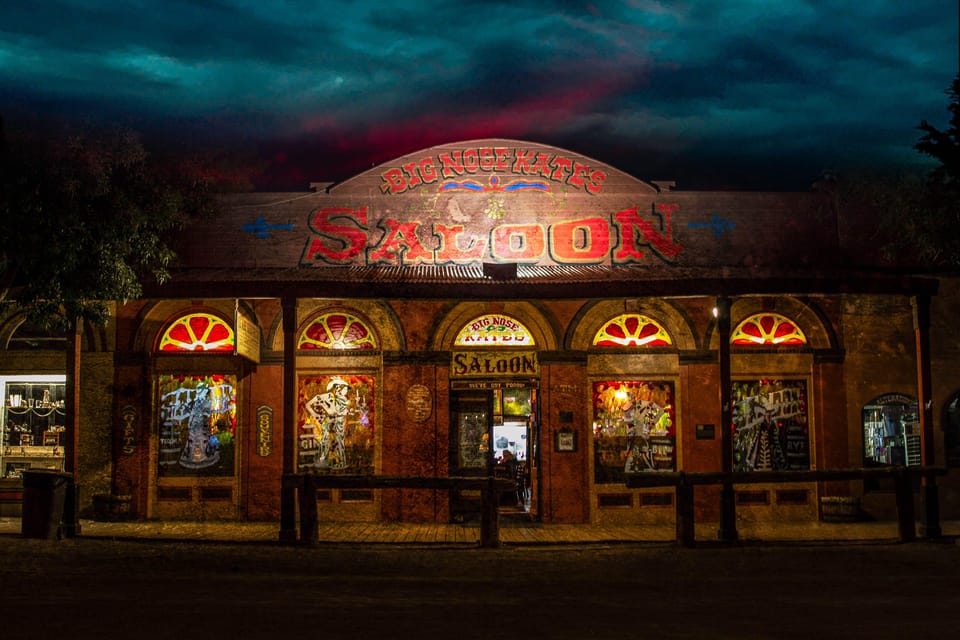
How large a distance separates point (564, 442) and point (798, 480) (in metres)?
3.95

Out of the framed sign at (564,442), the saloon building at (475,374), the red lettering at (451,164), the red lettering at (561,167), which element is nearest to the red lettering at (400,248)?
the saloon building at (475,374)

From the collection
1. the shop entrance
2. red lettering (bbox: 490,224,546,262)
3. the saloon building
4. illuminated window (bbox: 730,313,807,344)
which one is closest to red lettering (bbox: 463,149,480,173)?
the saloon building

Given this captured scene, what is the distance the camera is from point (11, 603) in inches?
329

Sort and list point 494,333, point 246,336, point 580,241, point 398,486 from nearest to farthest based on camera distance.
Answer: point 398,486 < point 246,336 < point 494,333 < point 580,241

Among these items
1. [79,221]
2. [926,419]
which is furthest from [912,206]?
[79,221]

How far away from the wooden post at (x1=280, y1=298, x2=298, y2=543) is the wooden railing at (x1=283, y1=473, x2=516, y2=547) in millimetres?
175

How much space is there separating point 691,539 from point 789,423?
12.9 ft

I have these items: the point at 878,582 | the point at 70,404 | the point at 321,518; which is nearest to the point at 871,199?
the point at 878,582

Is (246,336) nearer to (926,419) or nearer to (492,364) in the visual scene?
(492,364)

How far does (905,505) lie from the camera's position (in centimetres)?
1270

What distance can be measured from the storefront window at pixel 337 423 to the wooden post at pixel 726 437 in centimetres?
571

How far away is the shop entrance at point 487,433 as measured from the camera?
Answer: 15234 mm

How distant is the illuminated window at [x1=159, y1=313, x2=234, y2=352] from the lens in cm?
1516

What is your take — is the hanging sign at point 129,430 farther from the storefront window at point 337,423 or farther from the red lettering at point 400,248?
the red lettering at point 400,248
